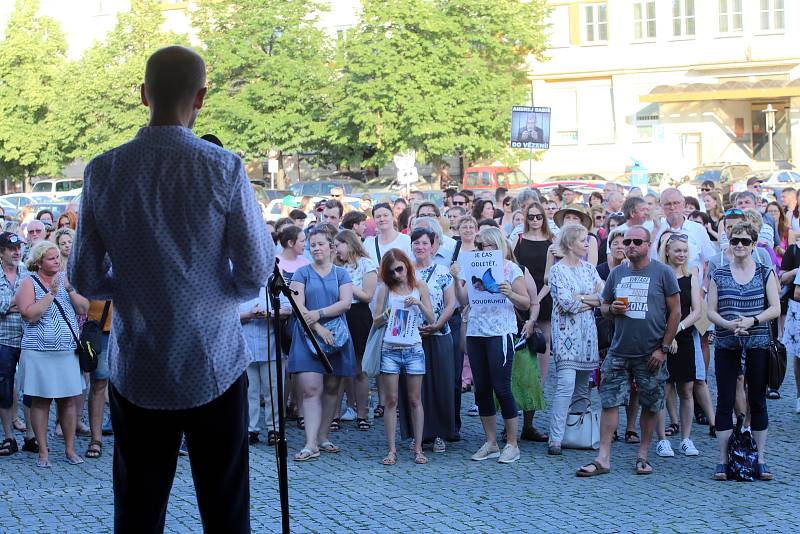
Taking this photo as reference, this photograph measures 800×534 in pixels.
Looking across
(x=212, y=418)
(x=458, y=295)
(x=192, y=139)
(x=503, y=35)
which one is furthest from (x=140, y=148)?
(x=503, y=35)

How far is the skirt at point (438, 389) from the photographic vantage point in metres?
10.1

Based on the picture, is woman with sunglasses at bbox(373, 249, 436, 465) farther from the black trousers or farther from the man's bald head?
the man's bald head

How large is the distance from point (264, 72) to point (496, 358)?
39031 millimetres

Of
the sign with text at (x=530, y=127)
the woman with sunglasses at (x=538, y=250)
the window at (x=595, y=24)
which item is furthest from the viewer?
the window at (x=595, y=24)

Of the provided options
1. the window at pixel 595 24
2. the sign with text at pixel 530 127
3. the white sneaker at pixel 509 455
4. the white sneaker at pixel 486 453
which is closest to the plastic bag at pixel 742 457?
the white sneaker at pixel 509 455

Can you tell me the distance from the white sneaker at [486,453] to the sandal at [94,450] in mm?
3142

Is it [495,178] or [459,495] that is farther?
[495,178]

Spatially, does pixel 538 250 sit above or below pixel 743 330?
above

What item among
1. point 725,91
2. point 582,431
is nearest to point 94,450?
point 582,431

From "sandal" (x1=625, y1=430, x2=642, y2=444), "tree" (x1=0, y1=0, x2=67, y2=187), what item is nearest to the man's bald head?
"sandal" (x1=625, y1=430, x2=642, y2=444)

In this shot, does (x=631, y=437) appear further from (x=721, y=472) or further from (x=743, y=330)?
(x=743, y=330)

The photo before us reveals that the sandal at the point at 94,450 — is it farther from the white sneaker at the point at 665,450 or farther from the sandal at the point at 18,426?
the white sneaker at the point at 665,450

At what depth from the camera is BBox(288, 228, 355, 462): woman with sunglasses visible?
994 centimetres

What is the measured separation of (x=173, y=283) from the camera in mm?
3762
